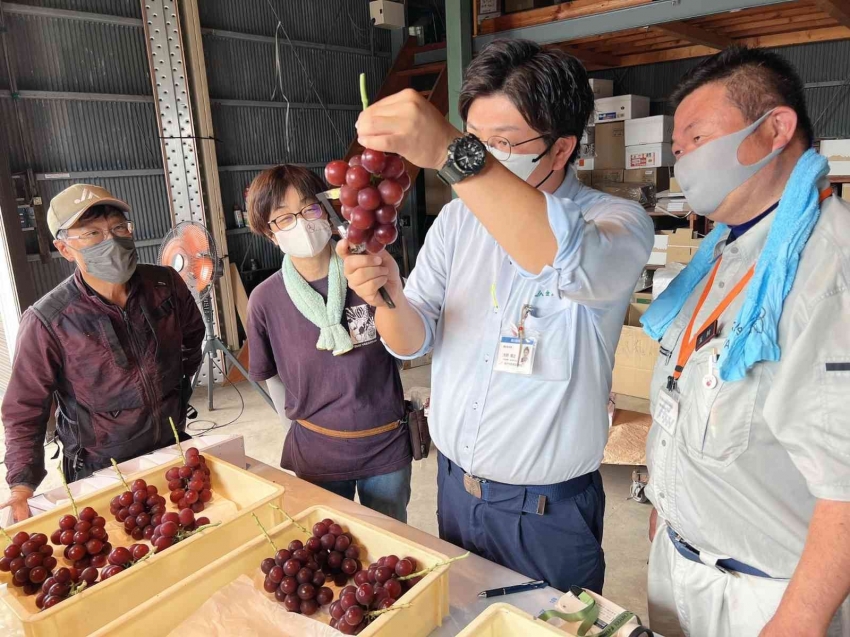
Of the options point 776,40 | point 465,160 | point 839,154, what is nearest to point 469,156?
point 465,160

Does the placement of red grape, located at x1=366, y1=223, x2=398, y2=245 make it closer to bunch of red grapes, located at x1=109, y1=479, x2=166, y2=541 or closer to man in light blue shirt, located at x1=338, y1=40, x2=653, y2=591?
man in light blue shirt, located at x1=338, y1=40, x2=653, y2=591

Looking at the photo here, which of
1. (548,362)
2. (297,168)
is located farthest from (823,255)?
(297,168)

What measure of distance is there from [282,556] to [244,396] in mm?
4530

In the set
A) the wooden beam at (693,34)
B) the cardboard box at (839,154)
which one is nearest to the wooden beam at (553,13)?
the wooden beam at (693,34)

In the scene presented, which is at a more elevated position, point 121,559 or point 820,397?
point 820,397

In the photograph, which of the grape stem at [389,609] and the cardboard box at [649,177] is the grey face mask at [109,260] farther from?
the cardboard box at [649,177]

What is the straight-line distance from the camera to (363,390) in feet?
6.45

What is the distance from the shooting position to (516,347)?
1.36 meters

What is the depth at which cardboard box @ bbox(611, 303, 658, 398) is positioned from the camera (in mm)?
3359

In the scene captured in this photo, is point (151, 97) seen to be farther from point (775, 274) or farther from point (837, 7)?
point (775, 274)

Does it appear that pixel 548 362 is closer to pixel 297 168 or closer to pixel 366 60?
pixel 297 168

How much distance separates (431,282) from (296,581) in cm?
79

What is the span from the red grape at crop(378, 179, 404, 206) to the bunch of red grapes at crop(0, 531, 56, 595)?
1.04 m

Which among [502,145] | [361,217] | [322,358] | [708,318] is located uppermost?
[502,145]
